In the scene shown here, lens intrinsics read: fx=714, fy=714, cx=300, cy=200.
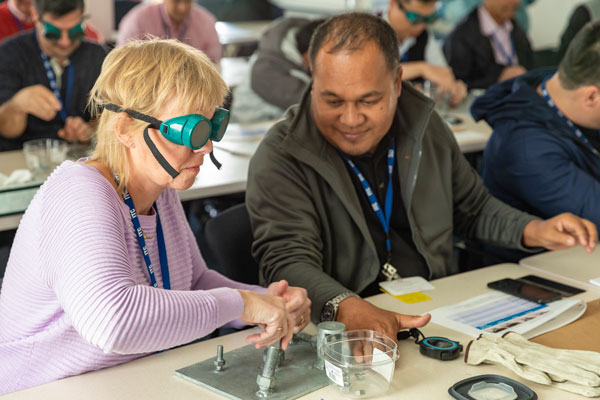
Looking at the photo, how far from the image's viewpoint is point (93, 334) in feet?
4.22

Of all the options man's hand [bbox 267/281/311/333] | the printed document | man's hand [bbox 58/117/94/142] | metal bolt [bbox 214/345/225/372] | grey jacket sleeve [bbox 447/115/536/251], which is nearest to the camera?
metal bolt [bbox 214/345/225/372]

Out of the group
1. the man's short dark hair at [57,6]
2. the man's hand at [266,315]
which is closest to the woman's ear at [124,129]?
the man's hand at [266,315]

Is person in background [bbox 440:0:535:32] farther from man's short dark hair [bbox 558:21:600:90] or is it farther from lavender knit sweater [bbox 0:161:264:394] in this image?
lavender knit sweater [bbox 0:161:264:394]

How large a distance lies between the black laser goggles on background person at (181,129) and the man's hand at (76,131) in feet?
6.27

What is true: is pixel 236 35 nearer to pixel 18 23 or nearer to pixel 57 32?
pixel 18 23

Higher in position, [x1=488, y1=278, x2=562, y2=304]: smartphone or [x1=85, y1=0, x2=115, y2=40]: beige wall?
[x1=85, y1=0, x2=115, y2=40]: beige wall

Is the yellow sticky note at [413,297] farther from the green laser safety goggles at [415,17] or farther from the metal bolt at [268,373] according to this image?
the green laser safety goggles at [415,17]

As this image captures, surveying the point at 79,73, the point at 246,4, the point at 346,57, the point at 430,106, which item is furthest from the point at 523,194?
the point at 246,4

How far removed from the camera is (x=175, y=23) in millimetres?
5469

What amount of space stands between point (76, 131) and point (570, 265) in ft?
7.36

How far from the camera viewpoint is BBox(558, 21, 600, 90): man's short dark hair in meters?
2.61

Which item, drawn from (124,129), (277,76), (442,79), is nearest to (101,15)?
(277,76)

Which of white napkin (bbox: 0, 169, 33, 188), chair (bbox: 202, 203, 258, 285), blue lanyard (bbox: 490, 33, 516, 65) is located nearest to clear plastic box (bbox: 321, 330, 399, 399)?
chair (bbox: 202, 203, 258, 285)

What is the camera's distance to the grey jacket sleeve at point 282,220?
1.98 m
